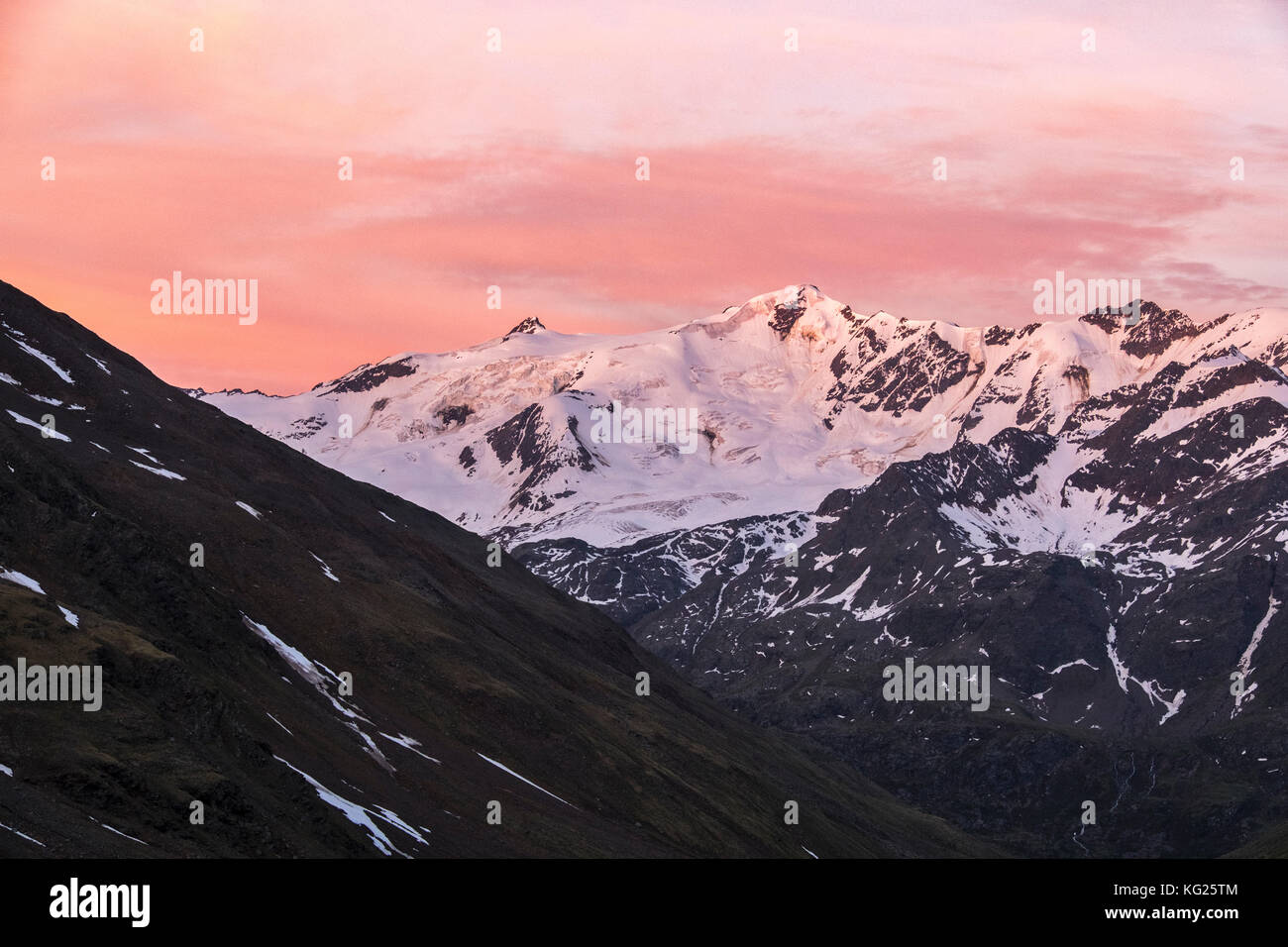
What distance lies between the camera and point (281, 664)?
159 metres

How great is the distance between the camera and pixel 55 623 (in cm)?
11794

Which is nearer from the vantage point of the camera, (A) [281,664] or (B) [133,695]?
(B) [133,695]

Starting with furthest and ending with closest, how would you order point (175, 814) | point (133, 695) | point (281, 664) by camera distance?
point (281, 664)
point (133, 695)
point (175, 814)
